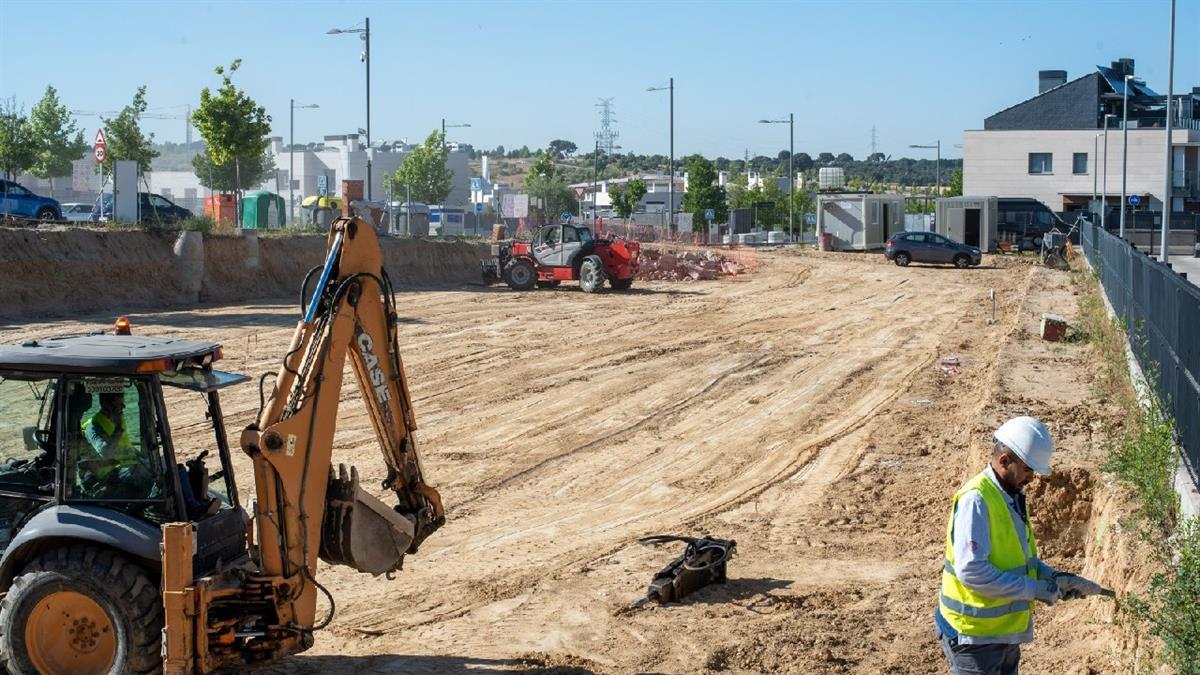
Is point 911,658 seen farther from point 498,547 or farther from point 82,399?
point 82,399

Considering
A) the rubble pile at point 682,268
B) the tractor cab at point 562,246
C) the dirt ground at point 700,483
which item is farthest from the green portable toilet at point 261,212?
the dirt ground at point 700,483

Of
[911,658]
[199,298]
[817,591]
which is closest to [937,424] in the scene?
[817,591]

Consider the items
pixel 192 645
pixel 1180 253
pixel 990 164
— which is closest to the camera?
pixel 192 645

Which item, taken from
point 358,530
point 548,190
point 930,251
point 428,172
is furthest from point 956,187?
point 358,530

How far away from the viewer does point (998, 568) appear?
18.1ft

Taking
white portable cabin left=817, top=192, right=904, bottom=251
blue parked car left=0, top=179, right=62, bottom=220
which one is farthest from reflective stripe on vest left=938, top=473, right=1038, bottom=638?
white portable cabin left=817, top=192, right=904, bottom=251

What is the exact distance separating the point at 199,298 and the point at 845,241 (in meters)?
31.6

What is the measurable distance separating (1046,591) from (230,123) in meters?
39.2

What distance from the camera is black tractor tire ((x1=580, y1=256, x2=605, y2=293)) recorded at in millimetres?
36719

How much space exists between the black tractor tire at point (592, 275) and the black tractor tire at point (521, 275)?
150 centimetres

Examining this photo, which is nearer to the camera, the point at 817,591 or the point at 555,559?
the point at 817,591

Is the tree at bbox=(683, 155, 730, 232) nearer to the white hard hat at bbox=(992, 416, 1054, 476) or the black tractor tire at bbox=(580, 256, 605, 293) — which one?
the black tractor tire at bbox=(580, 256, 605, 293)

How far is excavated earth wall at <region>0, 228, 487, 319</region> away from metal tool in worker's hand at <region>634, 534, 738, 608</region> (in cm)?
2171

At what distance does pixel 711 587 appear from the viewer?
32.8 feet
